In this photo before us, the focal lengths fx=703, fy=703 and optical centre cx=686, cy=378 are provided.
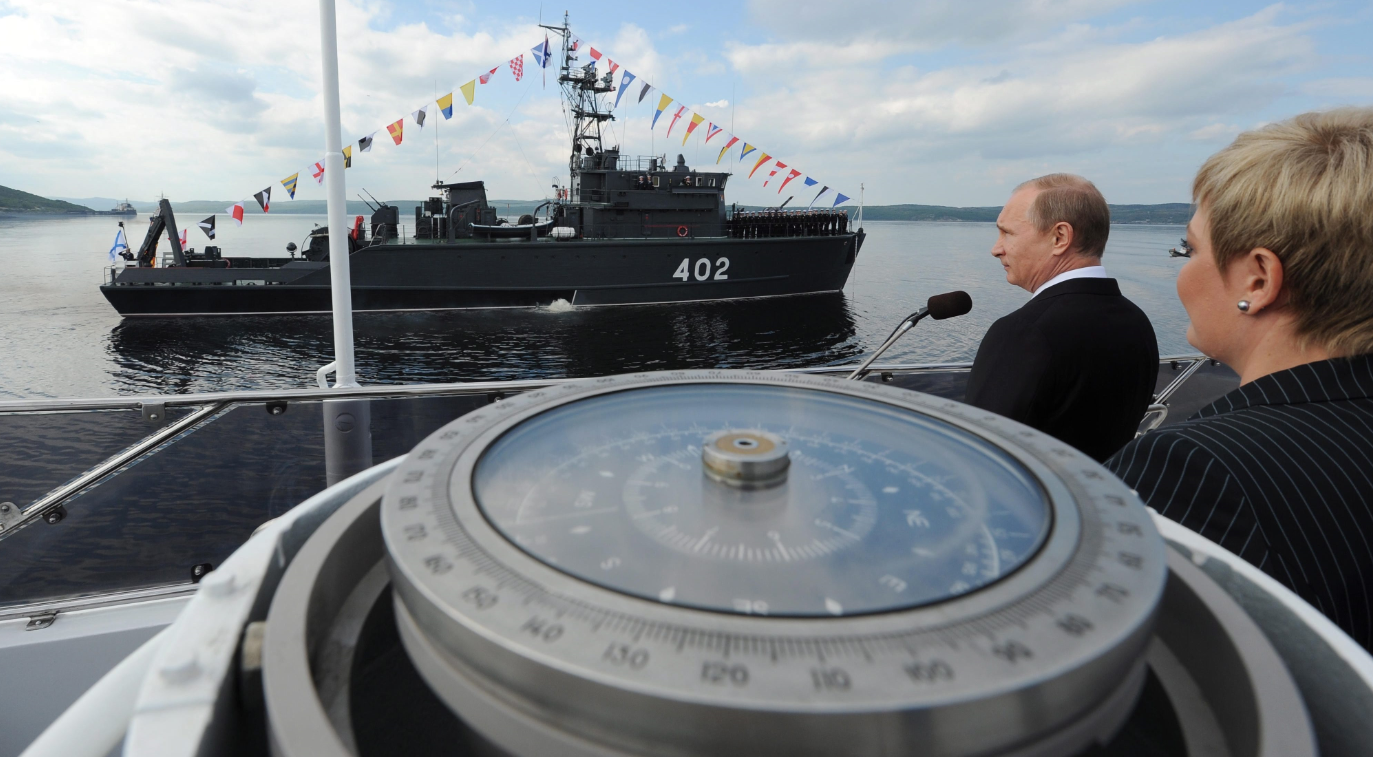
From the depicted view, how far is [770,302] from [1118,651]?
33.1 meters

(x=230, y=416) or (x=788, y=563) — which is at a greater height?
(x=788, y=563)

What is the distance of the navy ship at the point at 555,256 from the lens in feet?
86.3

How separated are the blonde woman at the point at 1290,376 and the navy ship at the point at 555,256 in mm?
28061

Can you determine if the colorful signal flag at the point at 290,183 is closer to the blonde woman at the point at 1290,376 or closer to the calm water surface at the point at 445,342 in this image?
the calm water surface at the point at 445,342

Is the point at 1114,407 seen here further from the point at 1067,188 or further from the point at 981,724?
the point at 981,724

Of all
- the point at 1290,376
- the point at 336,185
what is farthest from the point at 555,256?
the point at 1290,376

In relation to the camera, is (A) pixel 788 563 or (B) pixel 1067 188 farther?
(B) pixel 1067 188

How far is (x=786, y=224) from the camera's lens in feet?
111

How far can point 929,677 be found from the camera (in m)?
0.58

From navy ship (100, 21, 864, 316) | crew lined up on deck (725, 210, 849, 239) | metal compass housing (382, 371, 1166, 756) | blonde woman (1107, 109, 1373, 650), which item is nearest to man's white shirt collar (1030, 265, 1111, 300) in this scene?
blonde woman (1107, 109, 1373, 650)

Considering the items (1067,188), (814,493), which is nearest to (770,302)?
(1067,188)

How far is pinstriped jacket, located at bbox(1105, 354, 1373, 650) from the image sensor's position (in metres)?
1.02

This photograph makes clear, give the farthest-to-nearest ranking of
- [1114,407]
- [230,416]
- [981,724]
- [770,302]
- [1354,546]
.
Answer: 1. [770,302]
2. [230,416]
3. [1114,407]
4. [1354,546]
5. [981,724]

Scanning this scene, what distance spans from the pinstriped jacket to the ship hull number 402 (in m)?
29.8
